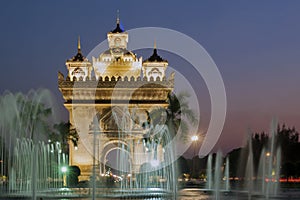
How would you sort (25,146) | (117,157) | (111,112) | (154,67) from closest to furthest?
(25,146) → (111,112) → (117,157) → (154,67)

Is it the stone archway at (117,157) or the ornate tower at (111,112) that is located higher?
the ornate tower at (111,112)

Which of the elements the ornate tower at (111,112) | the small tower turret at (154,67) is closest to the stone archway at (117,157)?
the ornate tower at (111,112)

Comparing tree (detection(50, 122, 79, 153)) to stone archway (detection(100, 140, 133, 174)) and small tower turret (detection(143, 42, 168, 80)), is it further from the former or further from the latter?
small tower turret (detection(143, 42, 168, 80))

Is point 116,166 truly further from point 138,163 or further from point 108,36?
point 108,36

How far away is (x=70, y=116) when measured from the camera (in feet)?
154

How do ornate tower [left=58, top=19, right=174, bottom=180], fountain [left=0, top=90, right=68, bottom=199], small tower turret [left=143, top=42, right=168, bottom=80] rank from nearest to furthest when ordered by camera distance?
fountain [left=0, top=90, right=68, bottom=199], ornate tower [left=58, top=19, right=174, bottom=180], small tower turret [left=143, top=42, right=168, bottom=80]

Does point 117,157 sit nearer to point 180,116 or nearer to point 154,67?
point 154,67

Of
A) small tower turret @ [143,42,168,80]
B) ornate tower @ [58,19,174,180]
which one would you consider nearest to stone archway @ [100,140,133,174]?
ornate tower @ [58,19,174,180]

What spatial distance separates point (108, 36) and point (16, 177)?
23470 millimetres

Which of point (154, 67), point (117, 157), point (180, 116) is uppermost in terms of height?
point (154, 67)

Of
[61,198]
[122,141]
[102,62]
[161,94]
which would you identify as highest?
[102,62]

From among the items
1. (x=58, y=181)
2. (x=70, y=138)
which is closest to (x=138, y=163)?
(x=70, y=138)

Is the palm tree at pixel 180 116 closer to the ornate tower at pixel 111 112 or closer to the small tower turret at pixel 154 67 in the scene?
the ornate tower at pixel 111 112

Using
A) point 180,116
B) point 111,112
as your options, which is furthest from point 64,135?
point 180,116
